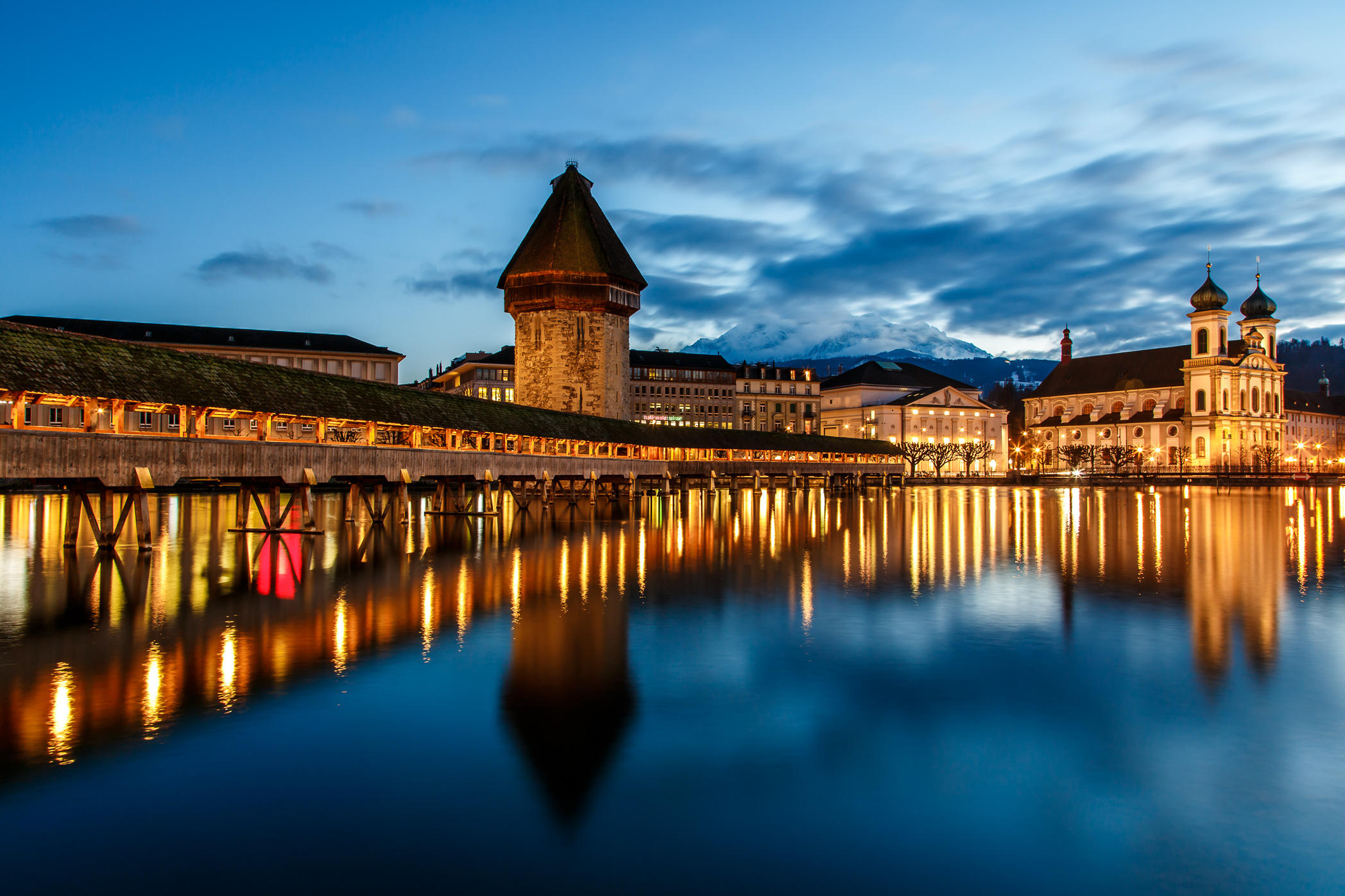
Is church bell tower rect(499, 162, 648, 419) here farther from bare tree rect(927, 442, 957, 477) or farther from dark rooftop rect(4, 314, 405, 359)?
bare tree rect(927, 442, 957, 477)

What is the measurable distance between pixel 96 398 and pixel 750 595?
12.4m

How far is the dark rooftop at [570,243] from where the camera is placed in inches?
1992

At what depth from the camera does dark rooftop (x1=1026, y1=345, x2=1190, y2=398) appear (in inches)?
4183

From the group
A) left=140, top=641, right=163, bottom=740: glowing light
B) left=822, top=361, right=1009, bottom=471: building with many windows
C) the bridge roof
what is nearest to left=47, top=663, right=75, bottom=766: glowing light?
left=140, top=641, right=163, bottom=740: glowing light

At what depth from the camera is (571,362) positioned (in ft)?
166

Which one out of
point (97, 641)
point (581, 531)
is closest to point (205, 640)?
point (97, 641)

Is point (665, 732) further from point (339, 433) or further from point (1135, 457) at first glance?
point (1135, 457)

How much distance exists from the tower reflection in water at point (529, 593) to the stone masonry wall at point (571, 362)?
721 inches

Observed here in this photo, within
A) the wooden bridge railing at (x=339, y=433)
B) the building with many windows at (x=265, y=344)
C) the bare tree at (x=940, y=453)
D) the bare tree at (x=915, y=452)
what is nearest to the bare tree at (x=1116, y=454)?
the bare tree at (x=940, y=453)

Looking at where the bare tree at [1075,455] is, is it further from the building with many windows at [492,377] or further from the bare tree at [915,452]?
the building with many windows at [492,377]

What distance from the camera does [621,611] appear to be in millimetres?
13516

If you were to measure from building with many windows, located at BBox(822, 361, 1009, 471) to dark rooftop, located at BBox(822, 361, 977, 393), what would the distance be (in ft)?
0.36

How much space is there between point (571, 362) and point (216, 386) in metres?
31.9

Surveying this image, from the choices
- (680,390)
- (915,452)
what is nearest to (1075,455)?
(915,452)
